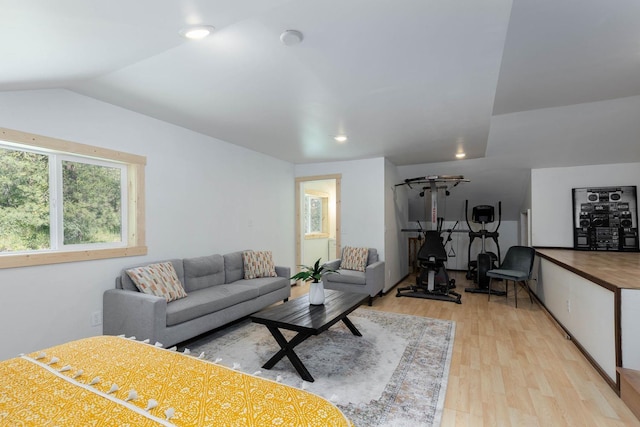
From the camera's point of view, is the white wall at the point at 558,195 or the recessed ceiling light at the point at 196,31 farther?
the white wall at the point at 558,195

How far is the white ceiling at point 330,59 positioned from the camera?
1.53 metres

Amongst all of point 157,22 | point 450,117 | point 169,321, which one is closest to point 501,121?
point 450,117

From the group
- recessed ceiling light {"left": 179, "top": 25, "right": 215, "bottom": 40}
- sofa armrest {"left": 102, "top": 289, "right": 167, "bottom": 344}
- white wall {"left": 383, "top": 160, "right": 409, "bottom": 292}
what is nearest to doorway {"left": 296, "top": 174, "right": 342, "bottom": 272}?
white wall {"left": 383, "top": 160, "right": 409, "bottom": 292}

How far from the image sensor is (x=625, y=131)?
4.11m

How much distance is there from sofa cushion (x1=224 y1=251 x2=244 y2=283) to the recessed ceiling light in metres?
2.97

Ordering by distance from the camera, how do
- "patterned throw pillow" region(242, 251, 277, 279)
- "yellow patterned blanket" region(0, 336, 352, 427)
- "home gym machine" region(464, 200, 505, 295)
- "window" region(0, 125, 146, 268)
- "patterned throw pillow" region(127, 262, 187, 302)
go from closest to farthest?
1. "yellow patterned blanket" region(0, 336, 352, 427)
2. "window" region(0, 125, 146, 268)
3. "patterned throw pillow" region(127, 262, 187, 302)
4. "patterned throw pillow" region(242, 251, 277, 279)
5. "home gym machine" region(464, 200, 505, 295)

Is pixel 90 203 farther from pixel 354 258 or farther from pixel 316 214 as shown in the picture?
pixel 316 214

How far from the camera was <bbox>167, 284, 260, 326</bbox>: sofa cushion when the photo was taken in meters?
2.78

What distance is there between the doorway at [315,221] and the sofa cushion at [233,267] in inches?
71.2

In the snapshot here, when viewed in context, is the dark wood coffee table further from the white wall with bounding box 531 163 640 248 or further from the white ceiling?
the white wall with bounding box 531 163 640 248

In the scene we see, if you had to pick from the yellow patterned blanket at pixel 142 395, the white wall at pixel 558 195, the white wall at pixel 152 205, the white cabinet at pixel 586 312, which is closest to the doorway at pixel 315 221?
the white wall at pixel 152 205

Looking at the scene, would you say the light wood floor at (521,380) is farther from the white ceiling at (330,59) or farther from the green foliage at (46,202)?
the green foliage at (46,202)

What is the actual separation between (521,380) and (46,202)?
4.33 m

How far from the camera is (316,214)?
760 centimetres
